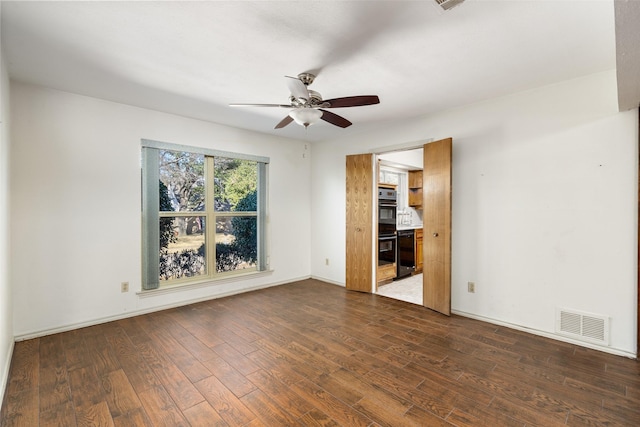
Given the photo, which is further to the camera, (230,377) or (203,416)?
(230,377)

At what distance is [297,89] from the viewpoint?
7.38ft

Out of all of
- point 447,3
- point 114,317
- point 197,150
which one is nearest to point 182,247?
point 114,317

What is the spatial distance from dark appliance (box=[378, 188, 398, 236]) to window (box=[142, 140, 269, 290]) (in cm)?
199

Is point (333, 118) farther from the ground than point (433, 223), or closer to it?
farther from the ground

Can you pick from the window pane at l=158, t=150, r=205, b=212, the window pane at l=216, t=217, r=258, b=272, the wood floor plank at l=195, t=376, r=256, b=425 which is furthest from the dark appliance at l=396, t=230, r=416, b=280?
the wood floor plank at l=195, t=376, r=256, b=425

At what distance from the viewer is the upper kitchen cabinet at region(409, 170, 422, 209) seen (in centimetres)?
631

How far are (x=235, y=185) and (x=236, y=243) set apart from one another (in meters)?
0.93

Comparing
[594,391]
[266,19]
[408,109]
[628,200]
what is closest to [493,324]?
[594,391]

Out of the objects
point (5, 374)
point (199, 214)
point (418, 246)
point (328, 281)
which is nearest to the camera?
point (5, 374)

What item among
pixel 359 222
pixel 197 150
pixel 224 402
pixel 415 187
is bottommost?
pixel 224 402

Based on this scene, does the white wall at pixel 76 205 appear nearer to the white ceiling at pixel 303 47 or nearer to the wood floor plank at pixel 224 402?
the white ceiling at pixel 303 47

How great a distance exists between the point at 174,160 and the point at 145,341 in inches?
90.2

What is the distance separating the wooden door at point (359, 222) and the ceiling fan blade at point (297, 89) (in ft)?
7.71

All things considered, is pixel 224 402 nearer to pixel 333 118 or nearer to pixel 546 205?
pixel 333 118
